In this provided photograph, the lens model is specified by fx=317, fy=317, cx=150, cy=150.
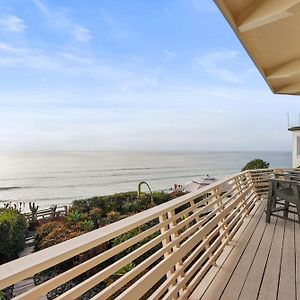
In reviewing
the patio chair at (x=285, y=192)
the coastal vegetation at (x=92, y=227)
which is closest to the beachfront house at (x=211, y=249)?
the patio chair at (x=285, y=192)

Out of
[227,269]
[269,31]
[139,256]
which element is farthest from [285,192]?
[139,256]

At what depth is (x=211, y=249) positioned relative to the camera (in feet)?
9.96

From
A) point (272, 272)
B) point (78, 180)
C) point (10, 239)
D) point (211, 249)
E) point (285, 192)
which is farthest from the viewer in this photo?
point (78, 180)

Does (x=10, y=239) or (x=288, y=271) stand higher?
(x=288, y=271)

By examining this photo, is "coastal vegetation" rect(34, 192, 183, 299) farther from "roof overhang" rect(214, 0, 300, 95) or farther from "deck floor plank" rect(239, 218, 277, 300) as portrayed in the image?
"roof overhang" rect(214, 0, 300, 95)

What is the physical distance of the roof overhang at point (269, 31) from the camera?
3.78 meters

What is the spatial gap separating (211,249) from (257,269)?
18.4 inches

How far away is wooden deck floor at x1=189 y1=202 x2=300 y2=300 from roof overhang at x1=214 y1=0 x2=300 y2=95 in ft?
8.93

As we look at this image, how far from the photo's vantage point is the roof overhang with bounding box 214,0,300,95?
3777 millimetres

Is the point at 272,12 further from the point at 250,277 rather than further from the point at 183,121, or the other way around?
the point at 183,121

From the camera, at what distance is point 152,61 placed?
24984 mm

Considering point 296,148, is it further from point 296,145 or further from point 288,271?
point 288,271

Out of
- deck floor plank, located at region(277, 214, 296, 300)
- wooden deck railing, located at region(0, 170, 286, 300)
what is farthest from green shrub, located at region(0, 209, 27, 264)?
deck floor plank, located at region(277, 214, 296, 300)

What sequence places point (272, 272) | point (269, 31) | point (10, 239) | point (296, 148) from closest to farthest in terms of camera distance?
point (272, 272)
point (269, 31)
point (10, 239)
point (296, 148)
